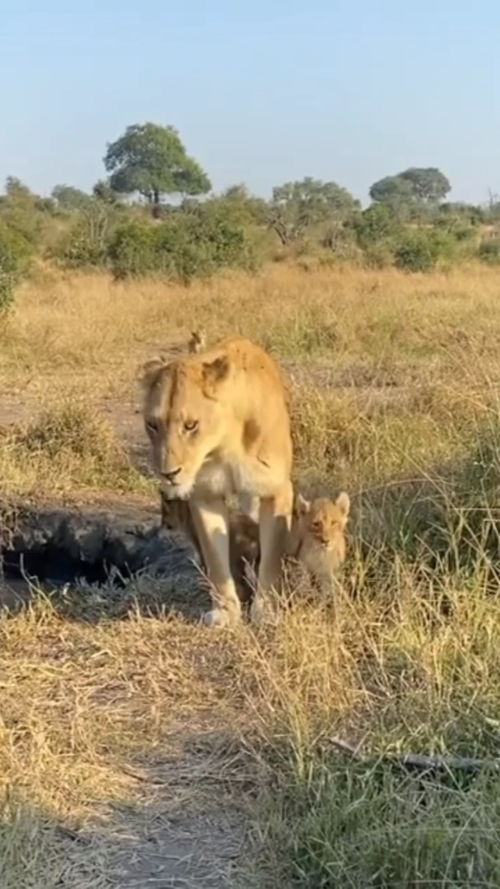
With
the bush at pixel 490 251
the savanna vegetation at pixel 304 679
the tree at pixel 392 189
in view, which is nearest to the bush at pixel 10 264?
the savanna vegetation at pixel 304 679

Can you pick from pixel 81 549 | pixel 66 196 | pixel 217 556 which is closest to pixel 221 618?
pixel 217 556

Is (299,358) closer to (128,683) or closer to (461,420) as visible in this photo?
(461,420)

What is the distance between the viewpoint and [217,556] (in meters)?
4.70

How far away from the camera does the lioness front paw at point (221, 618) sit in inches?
181

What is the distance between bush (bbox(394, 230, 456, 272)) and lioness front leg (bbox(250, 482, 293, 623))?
66.4ft

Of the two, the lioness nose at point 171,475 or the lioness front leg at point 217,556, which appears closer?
the lioness nose at point 171,475

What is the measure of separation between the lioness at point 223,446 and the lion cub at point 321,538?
0.06m

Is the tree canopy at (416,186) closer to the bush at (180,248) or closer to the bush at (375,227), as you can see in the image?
the bush at (375,227)

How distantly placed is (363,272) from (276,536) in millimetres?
16992

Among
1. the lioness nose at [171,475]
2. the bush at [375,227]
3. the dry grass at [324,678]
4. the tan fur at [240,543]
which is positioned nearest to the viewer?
the dry grass at [324,678]

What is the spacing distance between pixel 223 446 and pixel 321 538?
511mm

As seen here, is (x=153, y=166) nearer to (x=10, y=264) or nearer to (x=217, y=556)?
(x=10, y=264)

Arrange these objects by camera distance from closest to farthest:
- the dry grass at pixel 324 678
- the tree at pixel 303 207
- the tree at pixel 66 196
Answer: the dry grass at pixel 324 678
the tree at pixel 303 207
the tree at pixel 66 196

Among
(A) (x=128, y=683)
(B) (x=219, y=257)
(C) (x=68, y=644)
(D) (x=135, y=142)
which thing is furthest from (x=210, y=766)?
(D) (x=135, y=142)
